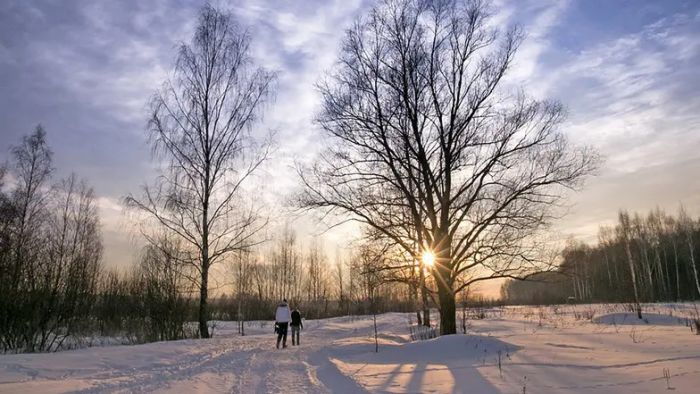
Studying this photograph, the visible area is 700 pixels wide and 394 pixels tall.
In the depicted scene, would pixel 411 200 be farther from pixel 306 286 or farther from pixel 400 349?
pixel 306 286

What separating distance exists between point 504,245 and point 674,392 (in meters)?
8.85

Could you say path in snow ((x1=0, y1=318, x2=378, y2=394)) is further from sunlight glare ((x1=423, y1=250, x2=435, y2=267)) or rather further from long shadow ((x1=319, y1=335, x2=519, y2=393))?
sunlight glare ((x1=423, y1=250, x2=435, y2=267))

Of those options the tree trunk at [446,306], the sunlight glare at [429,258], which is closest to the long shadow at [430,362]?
the tree trunk at [446,306]

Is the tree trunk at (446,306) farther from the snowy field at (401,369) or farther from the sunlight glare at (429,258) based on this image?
the snowy field at (401,369)

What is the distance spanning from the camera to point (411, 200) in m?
15.6

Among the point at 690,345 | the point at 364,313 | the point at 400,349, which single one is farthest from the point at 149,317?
the point at 364,313

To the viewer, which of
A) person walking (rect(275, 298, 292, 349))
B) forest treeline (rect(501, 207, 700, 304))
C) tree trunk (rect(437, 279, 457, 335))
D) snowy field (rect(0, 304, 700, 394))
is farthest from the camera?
forest treeline (rect(501, 207, 700, 304))

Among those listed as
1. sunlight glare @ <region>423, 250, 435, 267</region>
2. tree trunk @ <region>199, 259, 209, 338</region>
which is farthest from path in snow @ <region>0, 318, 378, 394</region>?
tree trunk @ <region>199, 259, 209, 338</region>

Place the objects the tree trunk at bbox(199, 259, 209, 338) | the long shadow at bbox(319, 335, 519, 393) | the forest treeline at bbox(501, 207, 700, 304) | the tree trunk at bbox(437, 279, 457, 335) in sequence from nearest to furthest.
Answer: the long shadow at bbox(319, 335, 519, 393), the tree trunk at bbox(437, 279, 457, 335), the tree trunk at bbox(199, 259, 209, 338), the forest treeline at bbox(501, 207, 700, 304)

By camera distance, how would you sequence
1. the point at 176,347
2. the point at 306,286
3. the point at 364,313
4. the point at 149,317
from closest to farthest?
the point at 176,347, the point at 149,317, the point at 364,313, the point at 306,286

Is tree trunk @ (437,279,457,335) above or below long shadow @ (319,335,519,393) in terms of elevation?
above

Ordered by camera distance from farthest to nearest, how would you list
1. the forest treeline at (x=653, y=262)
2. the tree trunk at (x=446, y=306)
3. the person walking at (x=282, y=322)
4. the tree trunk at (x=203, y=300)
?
the forest treeline at (x=653, y=262) < the tree trunk at (x=203, y=300) < the person walking at (x=282, y=322) < the tree trunk at (x=446, y=306)

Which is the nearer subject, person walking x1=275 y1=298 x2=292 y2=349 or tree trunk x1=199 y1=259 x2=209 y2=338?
person walking x1=275 y1=298 x2=292 y2=349

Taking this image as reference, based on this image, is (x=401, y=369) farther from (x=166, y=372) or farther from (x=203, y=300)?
(x=203, y=300)
